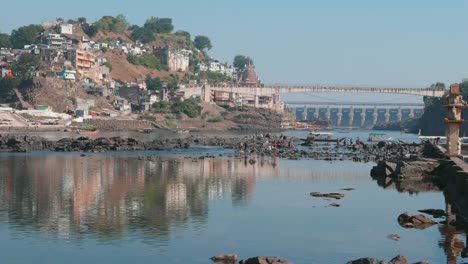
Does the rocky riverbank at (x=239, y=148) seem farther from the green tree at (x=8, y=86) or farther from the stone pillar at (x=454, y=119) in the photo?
the green tree at (x=8, y=86)

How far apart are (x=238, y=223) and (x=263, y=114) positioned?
139m

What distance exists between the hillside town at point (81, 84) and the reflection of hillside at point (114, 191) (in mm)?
51690

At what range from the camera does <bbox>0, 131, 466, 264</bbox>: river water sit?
1024 inches

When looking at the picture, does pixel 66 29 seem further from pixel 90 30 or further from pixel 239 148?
pixel 239 148

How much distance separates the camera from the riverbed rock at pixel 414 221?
30.9m

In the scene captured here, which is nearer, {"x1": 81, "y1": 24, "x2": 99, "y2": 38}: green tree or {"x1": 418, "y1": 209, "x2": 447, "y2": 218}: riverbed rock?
{"x1": 418, "y1": 209, "x2": 447, "y2": 218}: riverbed rock

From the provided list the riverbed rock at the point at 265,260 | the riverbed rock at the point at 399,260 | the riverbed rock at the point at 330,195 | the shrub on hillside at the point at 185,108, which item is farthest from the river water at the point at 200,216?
the shrub on hillside at the point at 185,108

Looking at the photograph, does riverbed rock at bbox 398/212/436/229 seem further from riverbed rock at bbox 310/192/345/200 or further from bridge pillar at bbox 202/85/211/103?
bridge pillar at bbox 202/85/211/103

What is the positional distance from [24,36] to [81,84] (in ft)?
118

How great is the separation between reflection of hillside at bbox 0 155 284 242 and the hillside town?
5169 cm

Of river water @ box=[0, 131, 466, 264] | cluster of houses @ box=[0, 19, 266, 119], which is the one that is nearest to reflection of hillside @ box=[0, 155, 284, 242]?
river water @ box=[0, 131, 466, 264]

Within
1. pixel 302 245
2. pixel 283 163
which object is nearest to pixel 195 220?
pixel 302 245

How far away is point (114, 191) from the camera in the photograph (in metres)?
40.4

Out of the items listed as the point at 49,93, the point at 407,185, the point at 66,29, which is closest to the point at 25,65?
the point at 49,93
